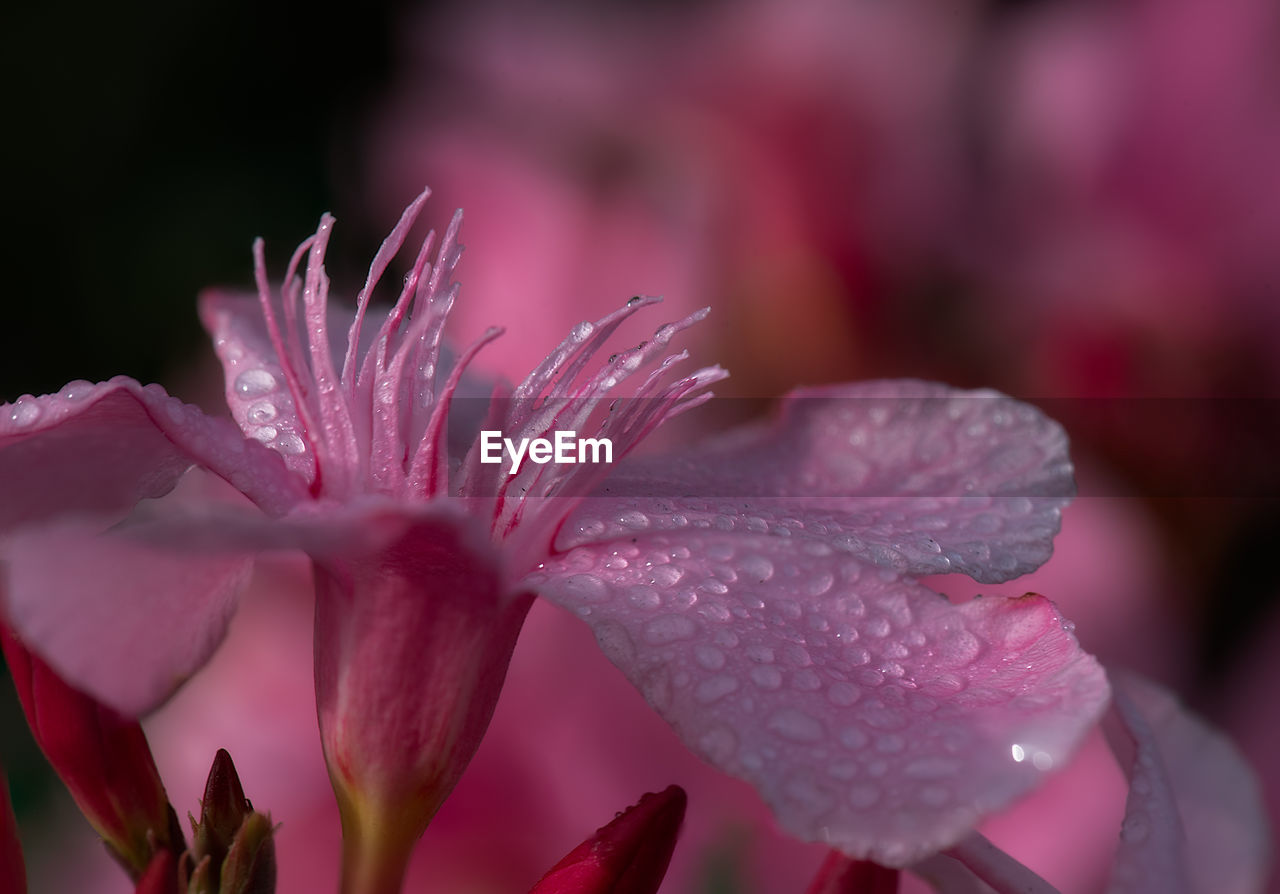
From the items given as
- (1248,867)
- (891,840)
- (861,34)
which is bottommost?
(1248,867)

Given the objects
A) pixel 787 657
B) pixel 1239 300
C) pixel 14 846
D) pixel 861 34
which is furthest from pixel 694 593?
pixel 861 34

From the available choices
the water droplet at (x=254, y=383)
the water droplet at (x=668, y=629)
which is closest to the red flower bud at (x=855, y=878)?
the water droplet at (x=668, y=629)

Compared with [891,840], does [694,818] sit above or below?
below

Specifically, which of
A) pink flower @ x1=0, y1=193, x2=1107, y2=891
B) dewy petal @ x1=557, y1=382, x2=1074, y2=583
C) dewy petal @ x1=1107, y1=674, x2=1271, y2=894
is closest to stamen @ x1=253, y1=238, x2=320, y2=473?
pink flower @ x1=0, y1=193, x2=1107, y2=891

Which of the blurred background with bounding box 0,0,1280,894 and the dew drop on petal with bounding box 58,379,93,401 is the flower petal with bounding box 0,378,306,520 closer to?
the dew drop on petal with bounding box 58,379,93,401

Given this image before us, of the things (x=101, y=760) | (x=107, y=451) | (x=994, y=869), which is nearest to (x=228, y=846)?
(x=101, y=760)

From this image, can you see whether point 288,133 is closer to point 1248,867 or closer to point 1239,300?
point 1239,300

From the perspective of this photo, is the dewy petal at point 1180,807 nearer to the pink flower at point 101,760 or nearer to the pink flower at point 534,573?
the pink flower at point 534,573
